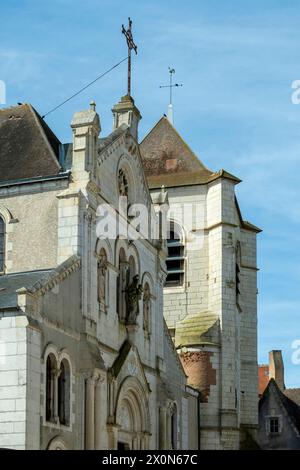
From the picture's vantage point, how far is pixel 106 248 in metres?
33.8

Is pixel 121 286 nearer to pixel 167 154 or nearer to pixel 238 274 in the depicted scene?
pixel 238 274

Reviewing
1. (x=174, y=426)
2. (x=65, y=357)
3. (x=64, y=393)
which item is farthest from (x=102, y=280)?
(x=174, y=426)

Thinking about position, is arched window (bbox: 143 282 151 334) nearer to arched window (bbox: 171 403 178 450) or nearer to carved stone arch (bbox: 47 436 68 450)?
arched window (bbox: 171 403 178 450)

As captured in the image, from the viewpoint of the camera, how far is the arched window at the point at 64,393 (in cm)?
2975

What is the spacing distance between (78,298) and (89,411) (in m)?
3.17

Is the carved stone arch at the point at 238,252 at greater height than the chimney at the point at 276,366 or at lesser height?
greater

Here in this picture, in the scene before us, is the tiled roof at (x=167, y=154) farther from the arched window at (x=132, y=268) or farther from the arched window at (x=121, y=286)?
the arched window at (x=121, y=286)

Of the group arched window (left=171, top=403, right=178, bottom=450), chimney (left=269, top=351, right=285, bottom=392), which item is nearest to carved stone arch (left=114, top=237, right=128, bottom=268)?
arched window (left=171, top=403, right=178, bottom=450)

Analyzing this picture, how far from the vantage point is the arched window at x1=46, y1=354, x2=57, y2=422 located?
28.8 meters

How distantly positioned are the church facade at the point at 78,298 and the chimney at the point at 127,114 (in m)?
0.05

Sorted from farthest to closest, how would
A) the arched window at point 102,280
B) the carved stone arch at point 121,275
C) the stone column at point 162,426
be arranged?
the stone column at point 162,426 → the carved stone arch at point 121,275 → the arched window at point 102,280

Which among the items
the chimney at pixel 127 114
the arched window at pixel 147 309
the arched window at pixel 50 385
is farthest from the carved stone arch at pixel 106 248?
the chimney at pixel 127 114
